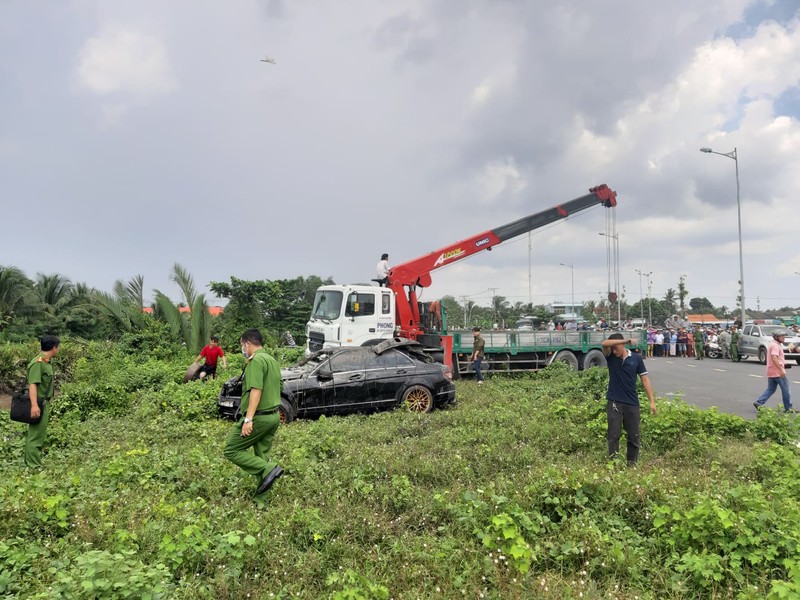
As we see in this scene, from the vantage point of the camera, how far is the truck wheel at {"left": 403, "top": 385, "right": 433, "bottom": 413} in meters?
9.91

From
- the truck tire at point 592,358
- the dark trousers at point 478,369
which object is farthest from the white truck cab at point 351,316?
the truck tire at point 592,358

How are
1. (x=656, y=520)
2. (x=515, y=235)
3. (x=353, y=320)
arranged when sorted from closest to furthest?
1. (x=656, y=520)
2. (x=353, y=320)
3. (x=515, y=235)

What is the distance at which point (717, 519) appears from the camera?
3844 mm

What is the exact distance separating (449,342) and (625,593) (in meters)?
10.3

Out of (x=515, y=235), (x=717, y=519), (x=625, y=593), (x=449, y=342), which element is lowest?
(x=625, y=593)

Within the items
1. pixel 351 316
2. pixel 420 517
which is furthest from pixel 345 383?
pixel 420 517

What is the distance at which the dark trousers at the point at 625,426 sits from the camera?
6137 mm

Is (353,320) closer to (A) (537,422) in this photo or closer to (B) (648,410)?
(A) (537,422)

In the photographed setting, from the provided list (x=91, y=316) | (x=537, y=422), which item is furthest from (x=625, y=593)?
(x=91, y=316)

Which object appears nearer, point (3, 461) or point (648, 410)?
point (3, 461)

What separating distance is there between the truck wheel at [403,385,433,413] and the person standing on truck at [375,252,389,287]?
15.9 feet

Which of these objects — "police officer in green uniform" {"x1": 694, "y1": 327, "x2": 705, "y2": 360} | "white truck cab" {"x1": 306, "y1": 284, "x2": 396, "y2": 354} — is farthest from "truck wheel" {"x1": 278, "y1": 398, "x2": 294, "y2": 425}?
"police officer in green uniform" {"x1": 694, "y1": 327, "x2": 705, "y2": 360}

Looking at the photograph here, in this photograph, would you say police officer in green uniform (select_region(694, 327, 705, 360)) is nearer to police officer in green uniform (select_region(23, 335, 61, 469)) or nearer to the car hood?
the car hood

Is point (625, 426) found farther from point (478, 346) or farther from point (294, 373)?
point (478, 346)
